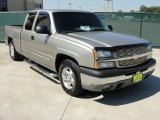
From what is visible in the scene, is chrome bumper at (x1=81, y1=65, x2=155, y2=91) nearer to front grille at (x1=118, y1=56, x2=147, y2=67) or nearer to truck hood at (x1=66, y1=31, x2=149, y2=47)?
front grille at (x1=118, y1=56, x2=147, y2=67)

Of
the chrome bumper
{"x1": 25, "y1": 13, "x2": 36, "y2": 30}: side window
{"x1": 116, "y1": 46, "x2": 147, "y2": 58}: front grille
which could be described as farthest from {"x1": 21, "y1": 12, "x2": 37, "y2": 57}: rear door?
{"x1": 116, "y1": 46, "x2": 147, "y2": 58}: front grille

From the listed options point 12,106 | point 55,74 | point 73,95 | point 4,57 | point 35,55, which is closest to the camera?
point 12,106

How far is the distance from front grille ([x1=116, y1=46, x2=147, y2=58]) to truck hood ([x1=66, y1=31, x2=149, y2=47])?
A: 0.12m

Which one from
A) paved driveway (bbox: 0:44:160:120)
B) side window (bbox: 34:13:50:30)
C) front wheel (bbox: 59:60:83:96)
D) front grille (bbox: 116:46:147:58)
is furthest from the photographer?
side window (bbox: 34:13:50:30)

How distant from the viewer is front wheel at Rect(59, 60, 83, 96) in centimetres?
560

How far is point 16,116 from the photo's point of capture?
495 centimetres

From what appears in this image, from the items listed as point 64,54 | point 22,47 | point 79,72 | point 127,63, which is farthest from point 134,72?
point 22,47

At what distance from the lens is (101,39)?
18.7ft

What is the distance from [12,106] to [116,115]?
6.40 ft

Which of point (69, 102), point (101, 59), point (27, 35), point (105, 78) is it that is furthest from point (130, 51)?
point (27, 35)

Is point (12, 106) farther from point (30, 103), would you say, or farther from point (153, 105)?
point (153, 105)

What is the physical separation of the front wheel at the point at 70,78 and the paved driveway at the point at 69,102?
0.15 metres

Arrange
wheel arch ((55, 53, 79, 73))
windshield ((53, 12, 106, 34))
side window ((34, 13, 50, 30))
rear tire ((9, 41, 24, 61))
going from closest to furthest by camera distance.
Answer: wheel arch ((55, 53, 79, 73)), windshield ((53, 12, 106, 34)), side window ((34, 13, 50, 30)), rear tire ((9, 41, 24, 61))

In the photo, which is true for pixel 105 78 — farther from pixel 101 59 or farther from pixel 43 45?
pixel 43 45
